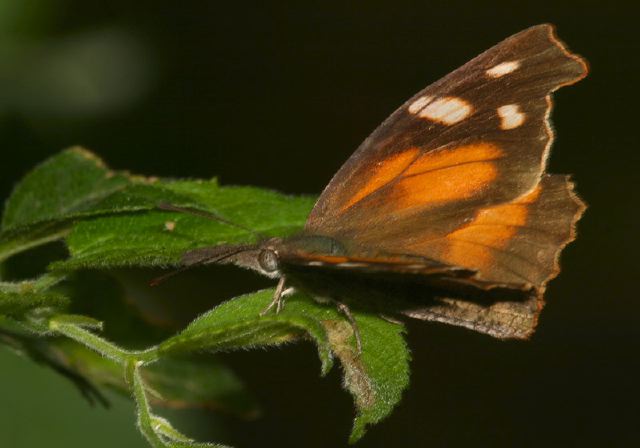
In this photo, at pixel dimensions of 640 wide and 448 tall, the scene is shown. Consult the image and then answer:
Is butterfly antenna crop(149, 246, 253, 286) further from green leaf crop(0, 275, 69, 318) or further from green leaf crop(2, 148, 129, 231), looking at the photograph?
green leaf crop(2, 148, 129, 231)

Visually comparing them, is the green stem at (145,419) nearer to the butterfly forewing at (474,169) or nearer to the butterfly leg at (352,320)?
the butterfly leg at (352,320)

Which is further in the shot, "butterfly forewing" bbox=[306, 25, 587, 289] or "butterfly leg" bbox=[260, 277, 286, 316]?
"butterfly forewing" bbox=[306, 25, 587, 289]

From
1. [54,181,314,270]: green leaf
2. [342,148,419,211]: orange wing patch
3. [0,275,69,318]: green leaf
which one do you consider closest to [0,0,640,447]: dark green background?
[54,181,314,270]: green leaf

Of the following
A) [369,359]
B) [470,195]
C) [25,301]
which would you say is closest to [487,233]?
[470,195]

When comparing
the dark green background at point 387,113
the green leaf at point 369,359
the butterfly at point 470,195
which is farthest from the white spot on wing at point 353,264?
the dark green background at point 387,113

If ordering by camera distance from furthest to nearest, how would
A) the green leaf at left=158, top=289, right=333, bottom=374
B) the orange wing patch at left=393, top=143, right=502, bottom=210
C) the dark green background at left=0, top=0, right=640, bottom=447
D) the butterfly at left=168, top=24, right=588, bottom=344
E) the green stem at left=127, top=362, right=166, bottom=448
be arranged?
the dark green background at left=0, top=0, right=640, bottom=447, the orange wing patch at left=393, top=143, right=502, bottom=210, the butterfly at left=168, top=24, right=588, bottom=344, the green stem at left=127, top=362, right=166, bottom=448, the green leaf at left=158, top=289, right=333, bottom=374

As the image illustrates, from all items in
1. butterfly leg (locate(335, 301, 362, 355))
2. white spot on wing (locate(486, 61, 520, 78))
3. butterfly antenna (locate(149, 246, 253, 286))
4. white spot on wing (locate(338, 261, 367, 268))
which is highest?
white spot on wing (locate(486, 61, 520, 78))
